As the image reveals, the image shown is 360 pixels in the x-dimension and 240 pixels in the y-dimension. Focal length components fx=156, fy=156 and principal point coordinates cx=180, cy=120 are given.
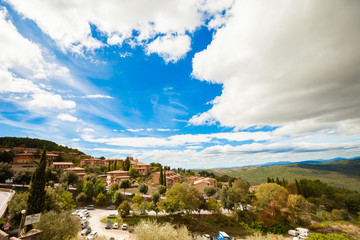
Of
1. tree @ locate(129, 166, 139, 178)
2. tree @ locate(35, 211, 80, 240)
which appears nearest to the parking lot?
tree @ locate(35, 211, 80, 240)

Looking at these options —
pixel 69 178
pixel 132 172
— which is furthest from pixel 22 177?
pixel 132 172

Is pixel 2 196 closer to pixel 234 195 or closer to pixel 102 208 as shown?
pixel 102 208

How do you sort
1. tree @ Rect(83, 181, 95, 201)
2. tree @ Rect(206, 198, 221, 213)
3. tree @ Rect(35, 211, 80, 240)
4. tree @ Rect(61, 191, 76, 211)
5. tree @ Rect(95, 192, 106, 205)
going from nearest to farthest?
1. tree @ Rect(35, 211, 80, 240)
2. tree @ Rect(61, 191, 76, 211)
3. tree @ Rect(206, 198, 221, 213)
4. tree @ Rect(95, 192, 106, 205)
5. tree @ Rect(83, 181, 95, 201)

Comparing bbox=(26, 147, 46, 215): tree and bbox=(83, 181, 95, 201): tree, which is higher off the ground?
bbox=(26, 147, 46, 215): tree

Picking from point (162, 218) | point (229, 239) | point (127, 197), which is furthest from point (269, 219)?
point (127, 197)

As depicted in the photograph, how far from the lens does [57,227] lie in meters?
19.0

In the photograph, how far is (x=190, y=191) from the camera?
4678 cm

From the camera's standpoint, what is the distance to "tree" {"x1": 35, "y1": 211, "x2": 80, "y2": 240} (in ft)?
60.6

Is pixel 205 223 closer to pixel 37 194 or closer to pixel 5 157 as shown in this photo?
pixel 37 194

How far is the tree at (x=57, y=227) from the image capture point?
1847 centimetres

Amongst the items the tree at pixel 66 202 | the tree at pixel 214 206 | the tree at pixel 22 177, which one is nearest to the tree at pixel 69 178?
the tree at pixel 22 177

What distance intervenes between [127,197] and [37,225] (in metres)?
41.4

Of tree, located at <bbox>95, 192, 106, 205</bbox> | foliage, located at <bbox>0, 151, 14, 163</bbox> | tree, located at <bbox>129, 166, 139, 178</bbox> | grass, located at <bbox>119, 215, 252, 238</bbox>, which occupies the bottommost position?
grass, located at <bbox>119, 215, 252, 238</bbox>

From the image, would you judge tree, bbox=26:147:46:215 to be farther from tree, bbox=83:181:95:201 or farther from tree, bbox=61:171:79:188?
tree, bbox=61:171:79:188
